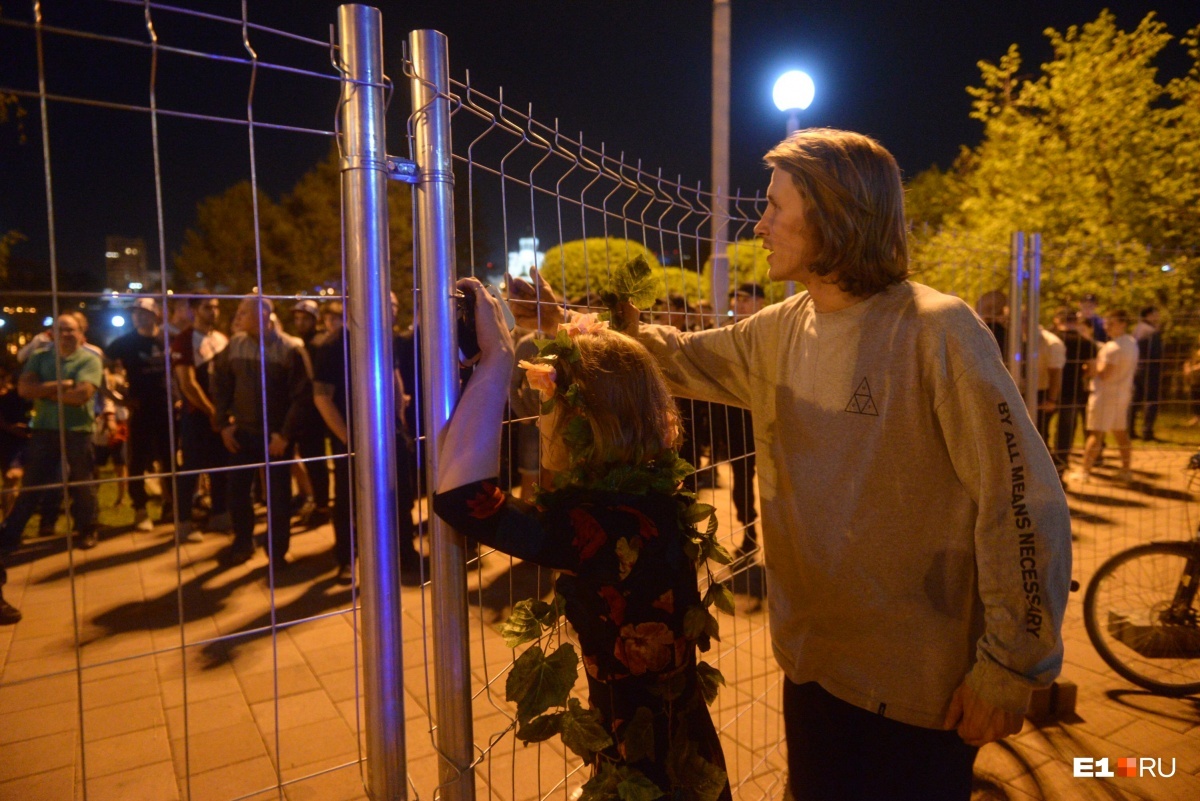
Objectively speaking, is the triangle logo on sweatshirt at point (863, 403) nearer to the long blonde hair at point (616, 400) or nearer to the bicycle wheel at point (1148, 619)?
the long blonde hair at point (616, 400)

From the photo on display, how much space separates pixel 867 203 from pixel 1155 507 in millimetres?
7438

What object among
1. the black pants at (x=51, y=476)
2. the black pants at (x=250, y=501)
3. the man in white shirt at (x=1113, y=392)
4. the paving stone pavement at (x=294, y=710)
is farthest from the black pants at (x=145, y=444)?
the man in white shirt at (x=1113, y=392)

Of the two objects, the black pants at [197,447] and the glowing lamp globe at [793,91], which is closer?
the glowing lamp globe at [793,91]

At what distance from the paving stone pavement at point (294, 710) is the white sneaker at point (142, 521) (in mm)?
1535

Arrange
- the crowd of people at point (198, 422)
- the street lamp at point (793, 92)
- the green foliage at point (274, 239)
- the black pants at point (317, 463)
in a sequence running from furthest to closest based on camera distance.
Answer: the green foliage at point (274, 239)
the street lamp at point (793, 92)
the black pants at point (317, 463)
the crowd of people at point (198, 422)

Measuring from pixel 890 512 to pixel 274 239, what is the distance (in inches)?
1568

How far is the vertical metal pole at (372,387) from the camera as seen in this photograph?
1490mm

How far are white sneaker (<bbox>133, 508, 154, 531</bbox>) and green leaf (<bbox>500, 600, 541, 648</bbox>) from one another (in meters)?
6.82

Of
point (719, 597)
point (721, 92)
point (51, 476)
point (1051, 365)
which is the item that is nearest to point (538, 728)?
point (719, 597)

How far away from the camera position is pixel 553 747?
3389 millimetres

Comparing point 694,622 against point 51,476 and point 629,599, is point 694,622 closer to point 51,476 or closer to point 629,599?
point 629,599

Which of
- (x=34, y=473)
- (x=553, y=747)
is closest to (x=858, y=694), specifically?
(x=553, y=747)

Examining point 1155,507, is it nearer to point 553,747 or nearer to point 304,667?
point 553,747

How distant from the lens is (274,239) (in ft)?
122
